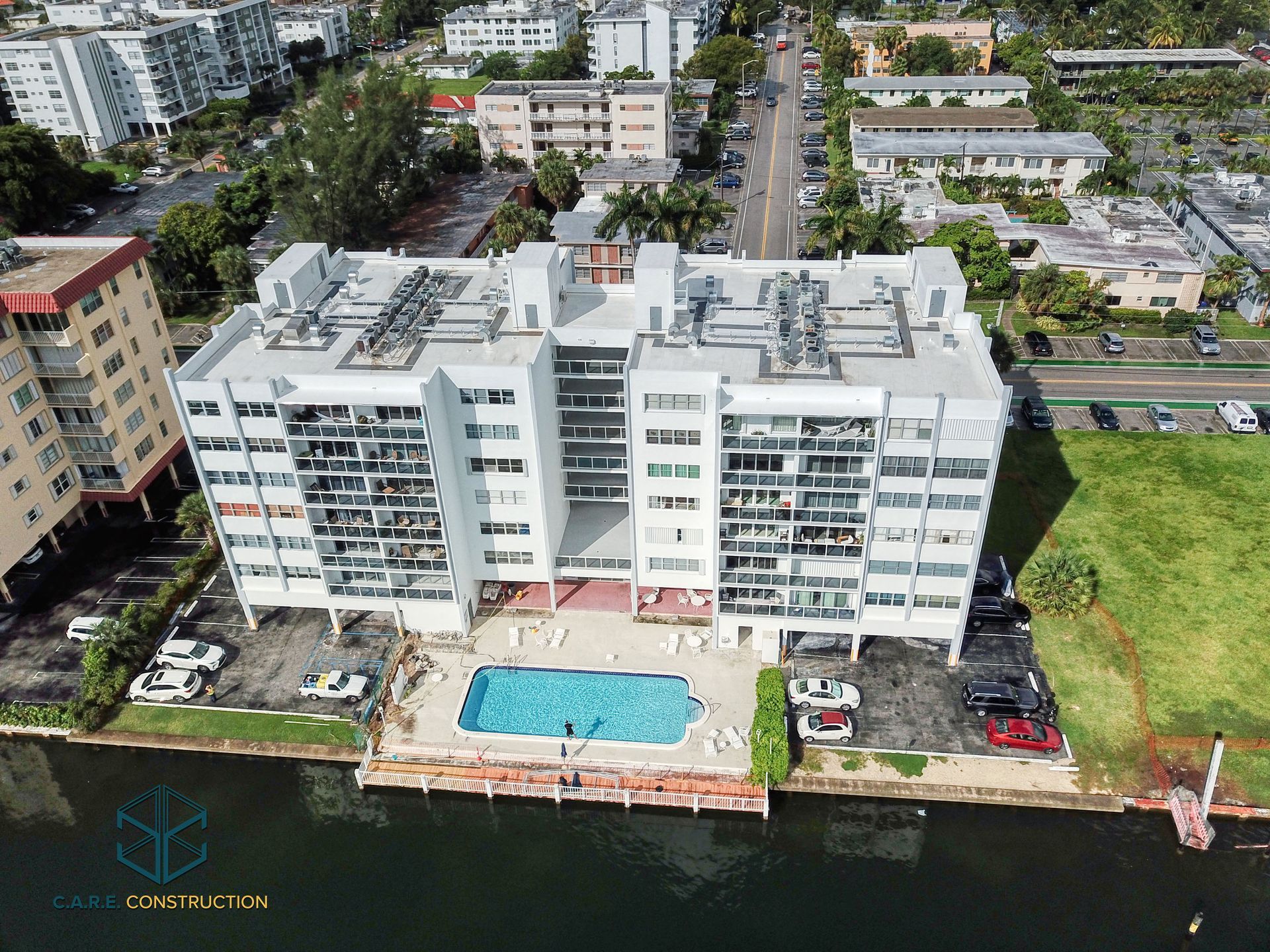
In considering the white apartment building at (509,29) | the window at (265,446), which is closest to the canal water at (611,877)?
the window at (265,446)

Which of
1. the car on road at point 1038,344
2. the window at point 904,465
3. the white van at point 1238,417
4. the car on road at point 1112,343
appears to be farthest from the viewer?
the car on road at point 1038,344

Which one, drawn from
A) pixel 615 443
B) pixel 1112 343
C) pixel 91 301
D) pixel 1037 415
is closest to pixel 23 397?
pixel 91 301

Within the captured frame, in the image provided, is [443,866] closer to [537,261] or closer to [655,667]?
[655,667]

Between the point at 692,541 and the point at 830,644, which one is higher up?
the point at 692,541

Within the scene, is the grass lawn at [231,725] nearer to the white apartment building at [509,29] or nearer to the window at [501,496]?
the window at [501,496]

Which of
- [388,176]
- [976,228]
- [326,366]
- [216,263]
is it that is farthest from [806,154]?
[326,366]

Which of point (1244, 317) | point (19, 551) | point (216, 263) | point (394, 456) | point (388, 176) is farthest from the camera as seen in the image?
point (388, 176)

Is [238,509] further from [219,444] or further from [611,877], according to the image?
[611,877]
